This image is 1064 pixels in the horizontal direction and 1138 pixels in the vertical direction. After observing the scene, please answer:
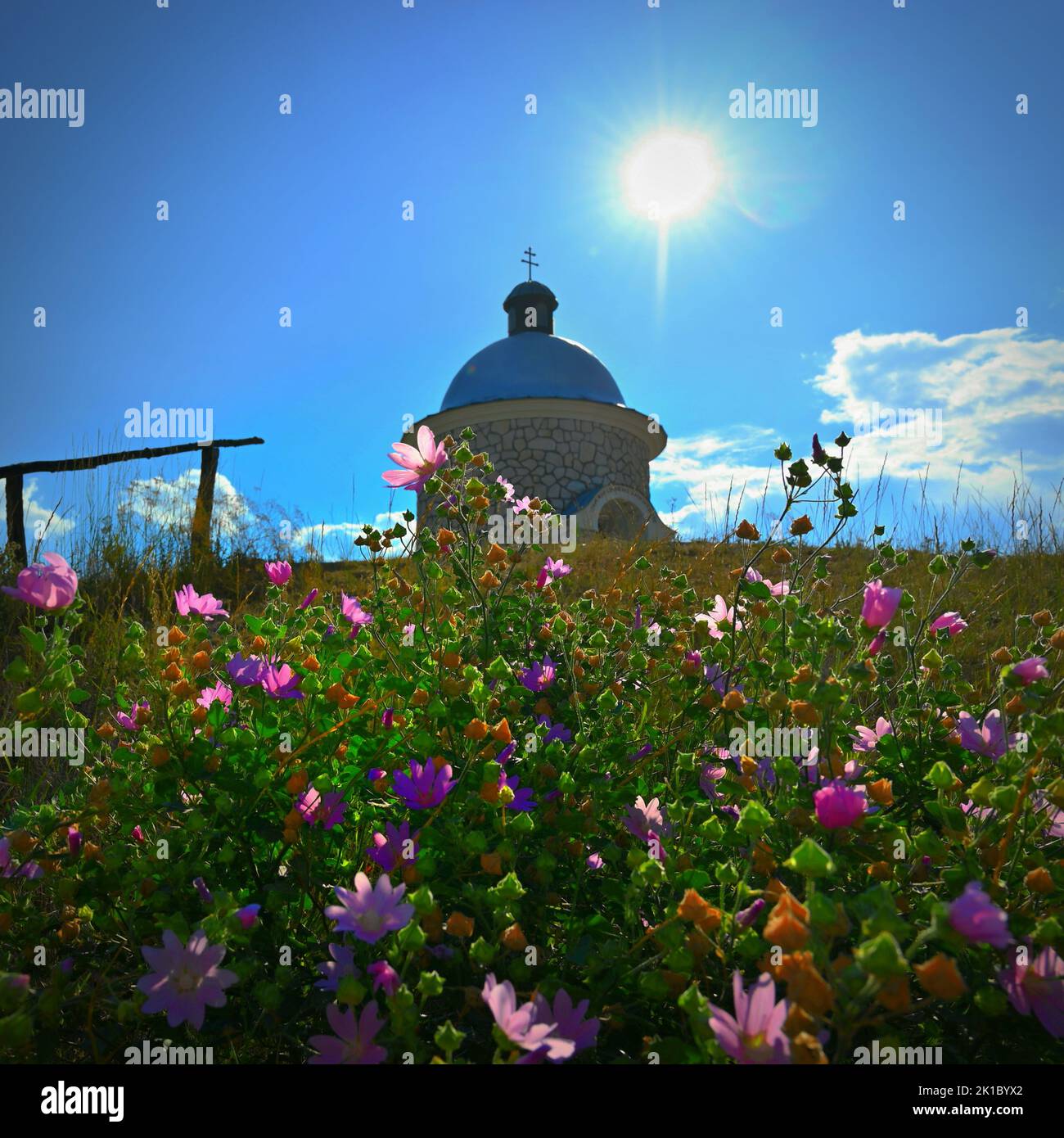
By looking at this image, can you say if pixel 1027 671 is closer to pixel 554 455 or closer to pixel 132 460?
pixel 132 460

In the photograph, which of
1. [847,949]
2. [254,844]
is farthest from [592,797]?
[254,844]

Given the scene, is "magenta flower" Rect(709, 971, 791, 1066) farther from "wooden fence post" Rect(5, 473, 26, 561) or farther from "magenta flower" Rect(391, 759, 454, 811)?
"wooden fence post" Rect(5, 473, 26, 561)

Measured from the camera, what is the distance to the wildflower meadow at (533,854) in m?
0.99

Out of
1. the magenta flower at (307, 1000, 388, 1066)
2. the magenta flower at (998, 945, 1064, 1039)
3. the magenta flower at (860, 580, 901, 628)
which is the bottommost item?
the magenta flower at (307, 1000, 388, 1066)

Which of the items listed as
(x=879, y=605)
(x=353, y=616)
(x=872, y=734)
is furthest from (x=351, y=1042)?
(x=872, y=734)

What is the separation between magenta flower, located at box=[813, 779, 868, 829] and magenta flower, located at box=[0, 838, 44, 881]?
1.41 m

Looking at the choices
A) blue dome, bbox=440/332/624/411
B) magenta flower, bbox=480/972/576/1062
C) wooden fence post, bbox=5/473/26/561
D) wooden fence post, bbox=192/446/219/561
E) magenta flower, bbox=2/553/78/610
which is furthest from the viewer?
blue dome, bbox=440/332/624/411

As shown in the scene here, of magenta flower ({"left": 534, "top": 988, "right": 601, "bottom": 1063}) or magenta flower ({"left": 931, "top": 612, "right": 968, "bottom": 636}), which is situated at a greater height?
magenta flower ({"left": 931, "top": 612, "right": 968, "bottom": 636})

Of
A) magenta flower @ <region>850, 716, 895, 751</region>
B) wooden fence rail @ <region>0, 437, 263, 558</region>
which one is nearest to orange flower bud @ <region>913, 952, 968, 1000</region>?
magenta flower @ <region>850, 716, 895, 751</region>

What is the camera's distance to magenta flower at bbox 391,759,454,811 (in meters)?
1.31

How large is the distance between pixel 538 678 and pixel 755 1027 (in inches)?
45.6
